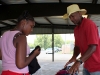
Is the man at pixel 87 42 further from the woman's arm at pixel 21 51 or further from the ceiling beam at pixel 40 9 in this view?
the ceiling beam at pixel 40 9

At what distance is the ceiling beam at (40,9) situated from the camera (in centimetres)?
835

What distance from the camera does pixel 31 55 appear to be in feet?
6.03

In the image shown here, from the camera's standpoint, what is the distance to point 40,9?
8.58 m

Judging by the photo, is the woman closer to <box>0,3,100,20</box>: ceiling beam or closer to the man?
the man

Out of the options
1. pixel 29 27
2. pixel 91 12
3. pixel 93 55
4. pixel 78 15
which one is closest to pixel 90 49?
pixel 93 55

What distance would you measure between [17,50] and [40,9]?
6976 millimetres

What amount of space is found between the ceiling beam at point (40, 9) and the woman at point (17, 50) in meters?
6.46

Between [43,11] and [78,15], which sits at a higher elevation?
[43,11]

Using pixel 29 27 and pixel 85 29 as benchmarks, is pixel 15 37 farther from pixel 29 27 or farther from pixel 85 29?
pixel 85 29

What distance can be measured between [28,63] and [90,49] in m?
0.64

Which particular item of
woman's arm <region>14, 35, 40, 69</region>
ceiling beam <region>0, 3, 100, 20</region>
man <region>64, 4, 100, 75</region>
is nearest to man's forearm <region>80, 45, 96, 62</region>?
man <region>64, 4, 100, 75</region>

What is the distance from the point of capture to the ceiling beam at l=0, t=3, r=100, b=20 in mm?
8352

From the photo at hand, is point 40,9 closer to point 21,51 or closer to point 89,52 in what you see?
point 89,52

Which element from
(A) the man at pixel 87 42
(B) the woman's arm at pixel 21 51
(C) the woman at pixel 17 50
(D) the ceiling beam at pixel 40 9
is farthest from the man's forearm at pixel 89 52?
(D) the ceiling beam at pixel 40 9
